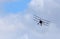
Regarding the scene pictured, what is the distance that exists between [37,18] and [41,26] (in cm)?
886

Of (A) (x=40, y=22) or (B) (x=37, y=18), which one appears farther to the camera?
(A) (x=40, y=22)

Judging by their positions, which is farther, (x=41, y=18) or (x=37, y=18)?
(x=41, y=18)

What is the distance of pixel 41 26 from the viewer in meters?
84.0

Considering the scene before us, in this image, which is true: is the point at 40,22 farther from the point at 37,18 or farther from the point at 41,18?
the point at 37,18

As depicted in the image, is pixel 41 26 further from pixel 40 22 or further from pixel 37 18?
pixel 37 18

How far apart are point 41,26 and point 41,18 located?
375cm

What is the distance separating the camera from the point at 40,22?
84.6 m

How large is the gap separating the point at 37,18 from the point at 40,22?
347 inches

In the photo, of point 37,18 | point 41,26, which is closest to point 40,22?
point 41,26

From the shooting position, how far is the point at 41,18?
270ft

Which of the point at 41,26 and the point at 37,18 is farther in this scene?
the point at 41,26

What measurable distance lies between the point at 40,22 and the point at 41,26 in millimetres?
1835
